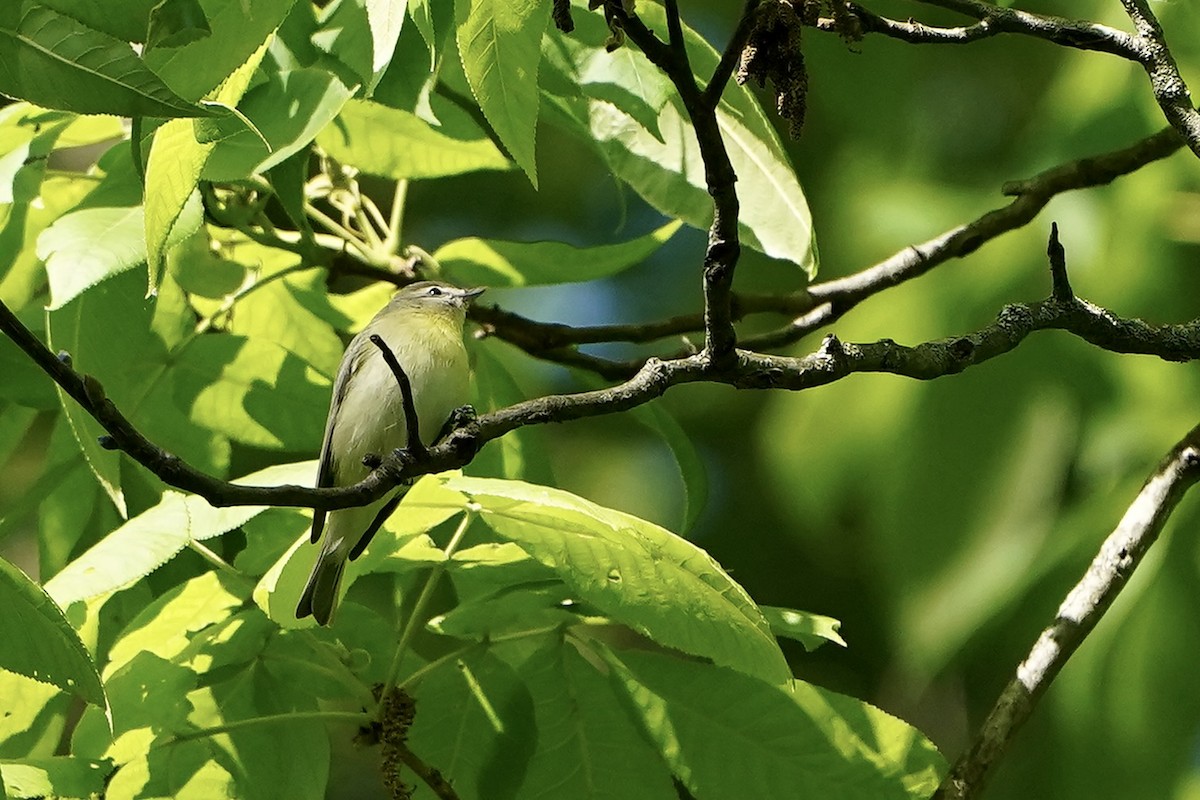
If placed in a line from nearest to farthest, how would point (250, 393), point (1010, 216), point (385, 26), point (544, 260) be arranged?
point (385, 26)
point (250, 393)
point (544, 260)
point (1010, 216)

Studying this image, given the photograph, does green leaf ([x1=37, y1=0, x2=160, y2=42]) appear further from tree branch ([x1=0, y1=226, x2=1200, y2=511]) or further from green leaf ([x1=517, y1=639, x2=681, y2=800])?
green leaf ([x1=517, y1=639, x2=681, y2=800])

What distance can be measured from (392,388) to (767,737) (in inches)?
53.4

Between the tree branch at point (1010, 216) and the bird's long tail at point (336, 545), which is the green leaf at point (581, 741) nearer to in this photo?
the bird's long tail at point (336, 545)

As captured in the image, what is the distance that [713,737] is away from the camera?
2072 mm

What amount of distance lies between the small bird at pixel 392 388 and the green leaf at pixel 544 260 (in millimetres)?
234

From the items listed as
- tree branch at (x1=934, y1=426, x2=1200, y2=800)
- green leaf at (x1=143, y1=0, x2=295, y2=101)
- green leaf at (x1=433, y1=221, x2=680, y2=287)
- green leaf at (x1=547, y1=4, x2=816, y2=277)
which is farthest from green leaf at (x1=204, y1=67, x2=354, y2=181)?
tree branch at (x1=934, y1=426, x2=1200, y2=800)

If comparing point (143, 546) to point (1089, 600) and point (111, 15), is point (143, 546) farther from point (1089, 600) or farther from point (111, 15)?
point (1089, 600)

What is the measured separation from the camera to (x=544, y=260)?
2.64m

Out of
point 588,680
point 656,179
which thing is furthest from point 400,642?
point 656,179

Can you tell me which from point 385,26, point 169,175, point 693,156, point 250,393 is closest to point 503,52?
point 385,26

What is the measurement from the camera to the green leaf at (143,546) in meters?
1.92

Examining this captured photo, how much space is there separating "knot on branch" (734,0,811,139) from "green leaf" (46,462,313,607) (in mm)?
878

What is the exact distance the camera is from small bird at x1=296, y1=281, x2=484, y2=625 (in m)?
2.96

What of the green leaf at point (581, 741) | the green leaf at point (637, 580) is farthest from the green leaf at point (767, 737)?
the green leaf at point (637, 580)
